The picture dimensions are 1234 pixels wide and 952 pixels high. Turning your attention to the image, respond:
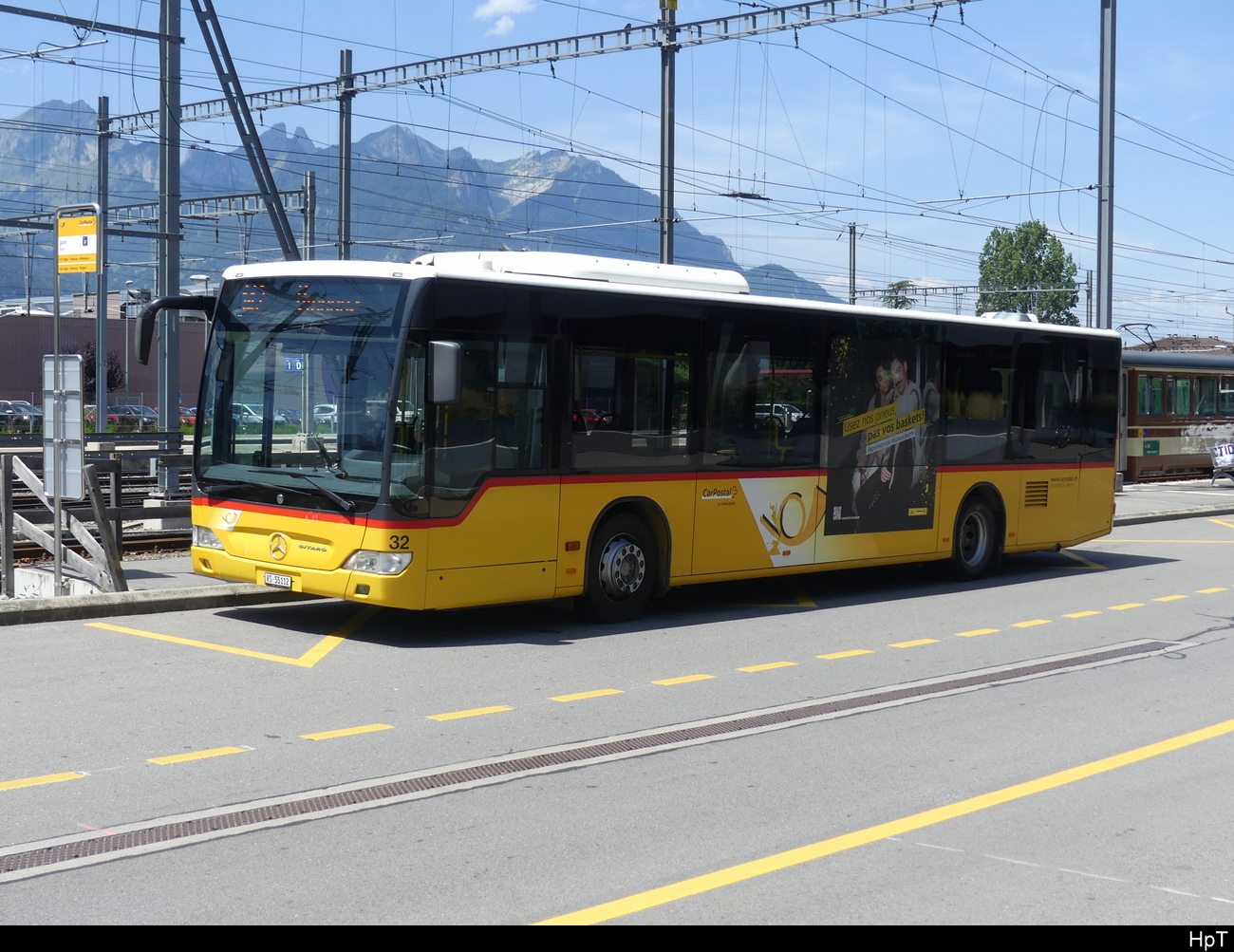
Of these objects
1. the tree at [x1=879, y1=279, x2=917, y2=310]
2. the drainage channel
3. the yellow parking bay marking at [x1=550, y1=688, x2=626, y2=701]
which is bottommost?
the drainage channel

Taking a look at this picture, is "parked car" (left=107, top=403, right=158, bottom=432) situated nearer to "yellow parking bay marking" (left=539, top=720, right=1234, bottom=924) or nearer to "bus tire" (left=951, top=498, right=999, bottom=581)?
"bus tire" (left=951, top=498, right=999, bottom=581)

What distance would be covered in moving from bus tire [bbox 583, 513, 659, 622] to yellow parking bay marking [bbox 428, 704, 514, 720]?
3.24 m

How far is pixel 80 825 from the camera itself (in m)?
5.61

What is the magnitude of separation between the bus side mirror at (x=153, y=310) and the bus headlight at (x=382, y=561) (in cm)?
216

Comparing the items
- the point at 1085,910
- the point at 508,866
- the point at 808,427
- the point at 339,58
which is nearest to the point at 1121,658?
the point at 808,427

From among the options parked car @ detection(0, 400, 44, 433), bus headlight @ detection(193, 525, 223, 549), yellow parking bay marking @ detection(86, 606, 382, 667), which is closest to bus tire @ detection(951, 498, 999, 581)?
yellow parking bay marking @ detection(86, 606, 382, 667)

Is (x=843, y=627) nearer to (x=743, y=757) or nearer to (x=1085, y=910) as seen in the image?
(x=743, y=757)

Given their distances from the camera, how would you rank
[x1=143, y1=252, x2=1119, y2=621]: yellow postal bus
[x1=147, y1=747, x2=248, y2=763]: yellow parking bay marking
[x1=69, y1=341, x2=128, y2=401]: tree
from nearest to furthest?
[x1=147, y1=747, x2=248, y2=763]: yellow parking bay marking → [x1=143, y1=252, x2=1119, y2=621]: yellow postal bus → [x1=69, y1=341, x2=128, y2=401]: tree

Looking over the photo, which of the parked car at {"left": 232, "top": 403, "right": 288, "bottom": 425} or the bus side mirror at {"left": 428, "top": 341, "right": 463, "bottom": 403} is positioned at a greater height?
the bus side mirror at {"left": 428, "top": 341, "right": 463, "bottom": 403}

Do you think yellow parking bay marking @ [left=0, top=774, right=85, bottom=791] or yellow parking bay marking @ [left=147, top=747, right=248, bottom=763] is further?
yellow parking bay marking @ [left=147, top=747, right=248, bottom=763]

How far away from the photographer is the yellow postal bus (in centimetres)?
1010

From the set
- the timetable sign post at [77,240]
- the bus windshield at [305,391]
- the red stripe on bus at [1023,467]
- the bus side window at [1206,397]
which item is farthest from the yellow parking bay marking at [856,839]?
the bus side window at [1206,397]

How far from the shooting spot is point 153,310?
1049cm

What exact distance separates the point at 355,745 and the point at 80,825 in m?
1.74
